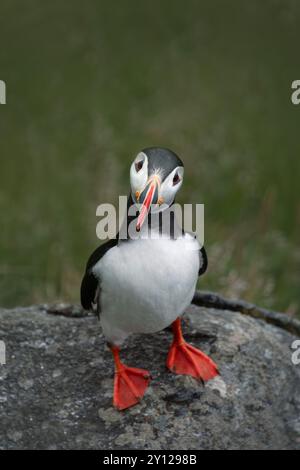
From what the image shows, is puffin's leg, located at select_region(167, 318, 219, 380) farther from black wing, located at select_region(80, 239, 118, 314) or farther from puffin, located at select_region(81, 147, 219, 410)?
black wing, located at select_region(80, 239, 118, 314)

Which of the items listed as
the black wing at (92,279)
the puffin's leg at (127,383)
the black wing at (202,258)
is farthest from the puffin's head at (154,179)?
the puffin's leg at (127,383)

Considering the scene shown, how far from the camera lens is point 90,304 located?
4.39m

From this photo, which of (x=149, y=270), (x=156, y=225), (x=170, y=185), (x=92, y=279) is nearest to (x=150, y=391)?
(x=92, y=279)

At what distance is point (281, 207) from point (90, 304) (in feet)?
12.3

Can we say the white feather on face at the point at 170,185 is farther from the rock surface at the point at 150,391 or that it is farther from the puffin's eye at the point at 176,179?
the rock surface at the point at 150,391

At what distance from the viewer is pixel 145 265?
388 centimetres

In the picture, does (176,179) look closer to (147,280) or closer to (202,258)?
(147,280)

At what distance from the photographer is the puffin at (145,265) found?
3680mm

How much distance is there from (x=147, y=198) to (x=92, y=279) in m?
0.79

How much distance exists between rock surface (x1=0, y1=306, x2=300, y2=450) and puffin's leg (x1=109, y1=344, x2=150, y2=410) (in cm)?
5

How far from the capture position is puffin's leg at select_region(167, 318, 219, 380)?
4406 millimetres

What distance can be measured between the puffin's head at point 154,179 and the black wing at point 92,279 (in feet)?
1.56

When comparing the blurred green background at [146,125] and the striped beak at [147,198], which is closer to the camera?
the striped beak at [147,198]
